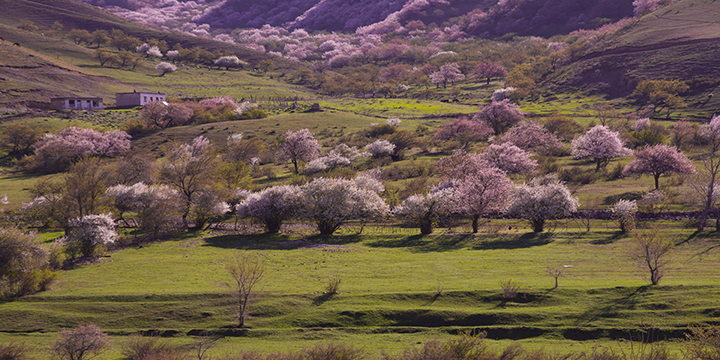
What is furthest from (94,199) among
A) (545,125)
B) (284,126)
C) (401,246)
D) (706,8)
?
(706,8)

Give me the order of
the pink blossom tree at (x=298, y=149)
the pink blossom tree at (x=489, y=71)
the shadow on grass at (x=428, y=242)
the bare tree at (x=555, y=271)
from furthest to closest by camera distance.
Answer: the pink blossom tree at (x=489, y=71) → the pink blossom tree at (x=298, y=149) → the shadow on grass at (x=428, y=242) → the bare tree at (x=555, y=271)

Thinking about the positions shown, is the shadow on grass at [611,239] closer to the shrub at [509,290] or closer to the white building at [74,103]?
the shrub at [509,290]

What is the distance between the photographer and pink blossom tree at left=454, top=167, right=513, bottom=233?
145 feet

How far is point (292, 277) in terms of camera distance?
29.9m

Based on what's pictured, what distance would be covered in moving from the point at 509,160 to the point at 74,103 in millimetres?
121967

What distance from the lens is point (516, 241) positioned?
39062mm

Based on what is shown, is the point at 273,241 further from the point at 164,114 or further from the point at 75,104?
the point at 75,104

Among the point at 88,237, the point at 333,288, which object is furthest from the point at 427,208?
the point at 88,237

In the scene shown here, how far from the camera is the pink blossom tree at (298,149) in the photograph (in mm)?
76312

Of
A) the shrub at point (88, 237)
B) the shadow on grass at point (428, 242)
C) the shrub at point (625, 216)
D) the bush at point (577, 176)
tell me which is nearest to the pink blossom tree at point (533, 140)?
the bush at point (577, 176)

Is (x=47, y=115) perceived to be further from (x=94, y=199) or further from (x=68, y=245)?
(x=68, y=245)

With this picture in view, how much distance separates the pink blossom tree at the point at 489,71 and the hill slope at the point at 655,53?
23.2 metres

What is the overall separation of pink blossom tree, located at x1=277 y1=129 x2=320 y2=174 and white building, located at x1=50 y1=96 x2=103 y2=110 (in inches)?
3145

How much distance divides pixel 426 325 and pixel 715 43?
160m
